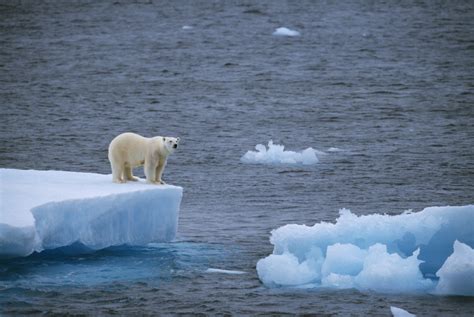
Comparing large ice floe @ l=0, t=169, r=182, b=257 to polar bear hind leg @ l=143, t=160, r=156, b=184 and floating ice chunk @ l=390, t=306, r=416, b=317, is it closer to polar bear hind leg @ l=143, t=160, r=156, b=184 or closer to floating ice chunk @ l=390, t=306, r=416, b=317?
polar bear hind leg @ l=143, t=160, r=156, b=184

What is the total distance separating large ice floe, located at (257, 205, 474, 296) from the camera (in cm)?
1330

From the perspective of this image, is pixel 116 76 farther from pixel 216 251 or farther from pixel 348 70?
pixel 216 251

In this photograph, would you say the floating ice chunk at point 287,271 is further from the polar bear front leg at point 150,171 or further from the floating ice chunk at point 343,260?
the polar bear front leg at point 150,171

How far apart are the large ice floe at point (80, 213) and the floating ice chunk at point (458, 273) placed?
3733mm

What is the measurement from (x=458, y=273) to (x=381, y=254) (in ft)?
3.12

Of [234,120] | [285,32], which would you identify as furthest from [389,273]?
→ [285,32]

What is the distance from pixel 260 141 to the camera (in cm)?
2831

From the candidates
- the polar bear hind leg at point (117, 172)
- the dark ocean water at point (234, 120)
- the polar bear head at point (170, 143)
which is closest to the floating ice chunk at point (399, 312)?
the dark ocean water at point (234, 120)

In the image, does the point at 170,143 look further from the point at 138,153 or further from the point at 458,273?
the point at 458,273

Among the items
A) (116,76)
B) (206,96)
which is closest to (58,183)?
Result: (206,96)

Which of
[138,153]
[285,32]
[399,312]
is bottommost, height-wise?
[399,312]

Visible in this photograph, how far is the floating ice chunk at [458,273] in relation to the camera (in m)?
12.9

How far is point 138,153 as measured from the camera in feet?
50.5

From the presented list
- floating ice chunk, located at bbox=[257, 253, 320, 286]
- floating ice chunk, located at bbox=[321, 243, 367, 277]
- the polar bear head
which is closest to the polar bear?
the polar bear head
